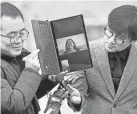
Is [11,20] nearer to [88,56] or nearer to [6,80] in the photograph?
[6,80]

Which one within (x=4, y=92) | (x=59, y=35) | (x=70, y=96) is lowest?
(x=70, y=96)

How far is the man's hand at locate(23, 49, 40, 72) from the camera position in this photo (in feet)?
5.64

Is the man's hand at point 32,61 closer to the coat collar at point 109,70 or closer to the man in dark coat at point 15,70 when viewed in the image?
the man in dark coat at point 15,70

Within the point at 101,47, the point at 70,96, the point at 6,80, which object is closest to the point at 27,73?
the point at 6,80

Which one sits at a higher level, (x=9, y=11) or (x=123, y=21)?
(x=9, y=11)

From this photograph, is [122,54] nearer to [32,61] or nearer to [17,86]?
[32,61]

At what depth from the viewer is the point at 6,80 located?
1.64 meters

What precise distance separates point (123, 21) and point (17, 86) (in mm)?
941

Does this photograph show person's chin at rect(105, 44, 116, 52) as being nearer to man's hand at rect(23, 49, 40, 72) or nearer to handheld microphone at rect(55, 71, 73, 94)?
handheld microphone at rect(55, 71, 73, 94)

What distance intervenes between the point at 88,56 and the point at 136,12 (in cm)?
52

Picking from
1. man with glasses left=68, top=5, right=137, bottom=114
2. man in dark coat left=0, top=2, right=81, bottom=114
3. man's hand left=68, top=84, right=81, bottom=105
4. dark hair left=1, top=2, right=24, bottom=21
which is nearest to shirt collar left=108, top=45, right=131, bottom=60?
man with glasses left=68, top=5, right=137, bottom=114

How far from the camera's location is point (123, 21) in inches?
89.9

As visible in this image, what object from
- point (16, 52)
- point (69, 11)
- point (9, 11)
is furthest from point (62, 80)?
point (69, 11)

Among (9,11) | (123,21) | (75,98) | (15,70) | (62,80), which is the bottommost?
(75,98)
